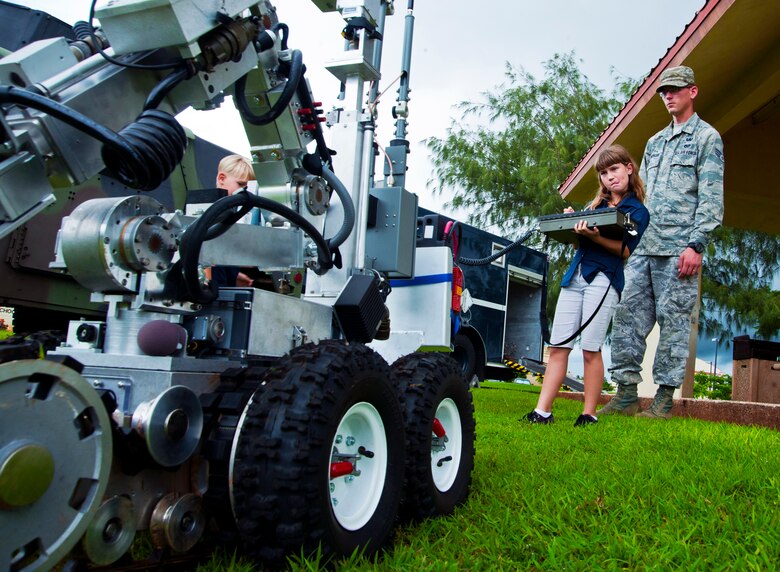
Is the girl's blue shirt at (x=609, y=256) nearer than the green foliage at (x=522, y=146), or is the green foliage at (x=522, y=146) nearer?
the girl's blue shirt at (x=609, y=256)

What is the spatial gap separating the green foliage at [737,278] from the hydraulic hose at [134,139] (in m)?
20.7

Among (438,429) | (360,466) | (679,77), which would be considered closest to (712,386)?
(679,77)

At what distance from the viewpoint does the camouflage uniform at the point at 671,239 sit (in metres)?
4.97

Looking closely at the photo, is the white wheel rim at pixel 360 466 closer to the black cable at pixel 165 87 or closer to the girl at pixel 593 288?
the black cable at pixel 165 87

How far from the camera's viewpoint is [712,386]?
10.3m

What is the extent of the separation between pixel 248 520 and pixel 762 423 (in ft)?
15.9

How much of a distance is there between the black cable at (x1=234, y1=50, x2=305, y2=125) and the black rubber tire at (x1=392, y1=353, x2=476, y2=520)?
946 mm

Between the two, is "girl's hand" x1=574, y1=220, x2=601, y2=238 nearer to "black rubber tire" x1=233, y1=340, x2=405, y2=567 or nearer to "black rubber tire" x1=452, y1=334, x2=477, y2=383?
"black rubber tire" x1=233, y1=340, x2=405, y2=567

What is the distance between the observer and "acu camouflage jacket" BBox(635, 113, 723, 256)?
4.90 meters

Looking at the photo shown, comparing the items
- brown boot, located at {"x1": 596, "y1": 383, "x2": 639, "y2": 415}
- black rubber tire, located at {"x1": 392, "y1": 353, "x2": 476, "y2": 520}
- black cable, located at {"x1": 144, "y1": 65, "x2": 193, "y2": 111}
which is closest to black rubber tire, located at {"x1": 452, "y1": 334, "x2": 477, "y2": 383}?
brown boot, located at {"x1": 596, "y1": 383, "x2": 639, "y2": 415}

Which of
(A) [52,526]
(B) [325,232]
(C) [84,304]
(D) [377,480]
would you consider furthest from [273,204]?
(C) [84,304]

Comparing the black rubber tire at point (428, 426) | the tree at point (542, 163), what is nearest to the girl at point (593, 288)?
the black rubber tire at point (428, 426)

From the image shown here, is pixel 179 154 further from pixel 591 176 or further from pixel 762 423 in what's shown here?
pixel 591 176

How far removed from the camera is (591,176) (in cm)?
799
